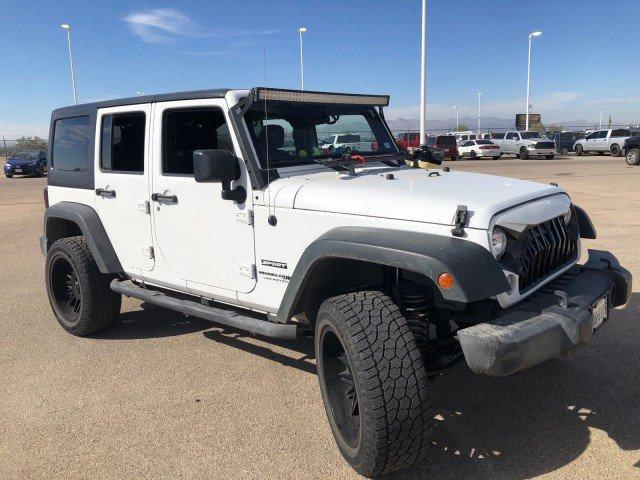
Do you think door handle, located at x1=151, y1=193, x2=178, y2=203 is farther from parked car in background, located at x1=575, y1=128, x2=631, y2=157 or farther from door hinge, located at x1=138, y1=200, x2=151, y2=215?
parked car in background, located at x1=575, y1=128, x2=631, y2=157

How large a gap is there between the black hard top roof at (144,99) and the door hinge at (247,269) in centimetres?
113

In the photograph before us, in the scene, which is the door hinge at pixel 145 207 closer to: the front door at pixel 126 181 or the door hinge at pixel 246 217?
the front door at pixel 126 181

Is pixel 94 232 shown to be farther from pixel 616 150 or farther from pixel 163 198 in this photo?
pixel 616 150

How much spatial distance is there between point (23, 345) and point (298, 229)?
3.01 metres

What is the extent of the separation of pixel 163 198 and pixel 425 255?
2.25m

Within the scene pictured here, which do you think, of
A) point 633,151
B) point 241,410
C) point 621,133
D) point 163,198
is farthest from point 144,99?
point 621,133

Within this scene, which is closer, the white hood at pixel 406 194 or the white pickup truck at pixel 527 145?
the white hood at pixel 406 194

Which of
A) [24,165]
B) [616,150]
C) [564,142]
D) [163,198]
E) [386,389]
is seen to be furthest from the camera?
[564,142]

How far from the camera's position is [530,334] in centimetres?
248

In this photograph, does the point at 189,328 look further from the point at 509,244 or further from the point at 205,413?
the point at 509,244

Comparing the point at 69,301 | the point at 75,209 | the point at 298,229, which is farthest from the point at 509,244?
the point at 69,301

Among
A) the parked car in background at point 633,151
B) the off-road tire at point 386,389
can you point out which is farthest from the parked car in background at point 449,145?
the off-road tire at point 386,389

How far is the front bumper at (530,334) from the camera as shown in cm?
243

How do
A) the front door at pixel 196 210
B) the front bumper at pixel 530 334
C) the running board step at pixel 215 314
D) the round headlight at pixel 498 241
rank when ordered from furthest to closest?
the front door at pixel 196 210
the running board step at pixel 215 314
the round headlight at pixel 498 241
the front bumper at pixel 530 334
